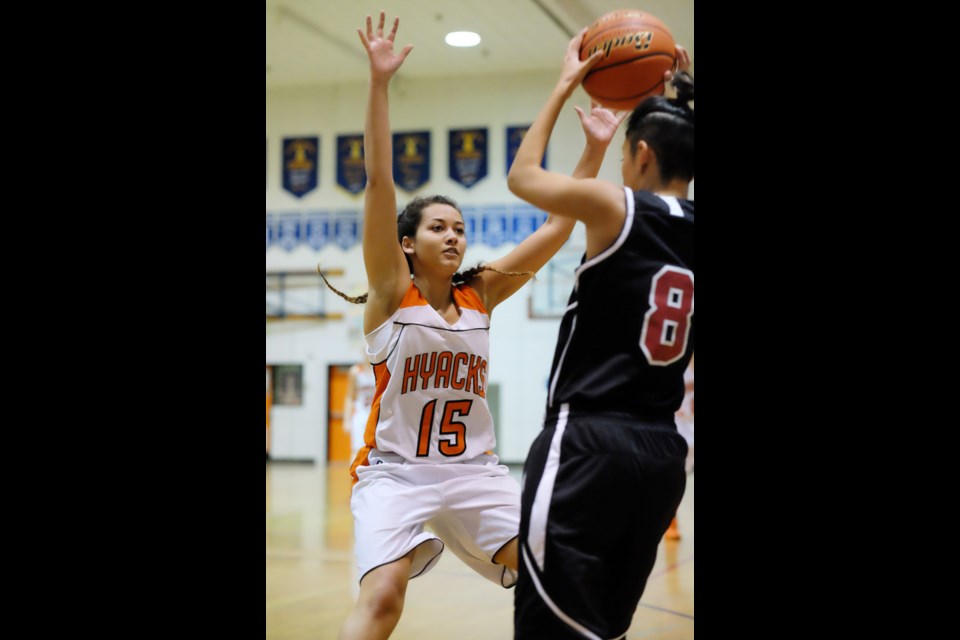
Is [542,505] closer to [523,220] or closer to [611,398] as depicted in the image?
[611,398]

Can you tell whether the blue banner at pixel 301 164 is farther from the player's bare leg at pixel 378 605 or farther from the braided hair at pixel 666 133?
the braided hair at pixel 666 133

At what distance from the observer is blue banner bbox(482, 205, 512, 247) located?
12586 mm

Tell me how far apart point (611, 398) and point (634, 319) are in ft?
0.68

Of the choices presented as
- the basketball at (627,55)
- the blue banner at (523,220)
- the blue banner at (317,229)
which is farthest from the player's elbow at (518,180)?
the blue banner at (317,229)

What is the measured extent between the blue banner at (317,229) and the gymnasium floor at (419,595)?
6.56m

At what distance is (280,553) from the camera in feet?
19.7

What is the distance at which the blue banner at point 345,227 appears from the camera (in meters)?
13.3

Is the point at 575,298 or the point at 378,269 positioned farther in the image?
the point at 378,269

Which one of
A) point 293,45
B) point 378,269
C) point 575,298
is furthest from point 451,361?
point 293,45

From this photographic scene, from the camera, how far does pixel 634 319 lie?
215 cm

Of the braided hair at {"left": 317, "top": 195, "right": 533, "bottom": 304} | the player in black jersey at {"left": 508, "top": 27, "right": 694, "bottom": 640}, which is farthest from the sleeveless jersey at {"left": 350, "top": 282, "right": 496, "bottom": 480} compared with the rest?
the player in black jersey at {"left": 508, "top": 27, "right": 694, "bottom": 640}

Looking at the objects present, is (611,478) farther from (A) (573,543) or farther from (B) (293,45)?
(B) (293,45)
